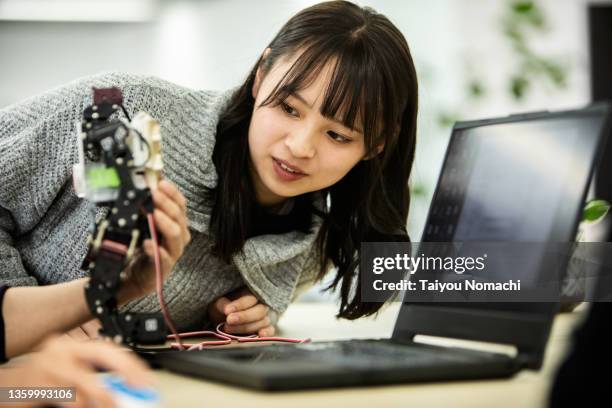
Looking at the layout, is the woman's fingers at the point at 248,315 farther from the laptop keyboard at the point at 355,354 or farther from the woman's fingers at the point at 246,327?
the laptop keyboard at the point at 355,354

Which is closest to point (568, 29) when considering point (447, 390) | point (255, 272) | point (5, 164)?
point (255, 272)

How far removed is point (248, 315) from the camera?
1.13m

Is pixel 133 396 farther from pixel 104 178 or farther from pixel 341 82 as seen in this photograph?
pixel 341 82

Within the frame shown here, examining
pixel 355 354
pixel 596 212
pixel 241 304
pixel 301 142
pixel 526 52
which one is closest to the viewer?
pixel 355 354

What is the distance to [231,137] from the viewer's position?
3.91 ft

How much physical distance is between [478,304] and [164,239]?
35cm

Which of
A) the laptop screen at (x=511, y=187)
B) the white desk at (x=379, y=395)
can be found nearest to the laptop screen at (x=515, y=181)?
the laptop screen at (x=511, y=187)

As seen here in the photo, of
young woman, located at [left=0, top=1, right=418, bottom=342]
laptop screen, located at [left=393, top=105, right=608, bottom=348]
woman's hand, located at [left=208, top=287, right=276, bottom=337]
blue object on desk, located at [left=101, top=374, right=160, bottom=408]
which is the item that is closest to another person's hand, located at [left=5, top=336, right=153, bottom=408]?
blue object on desk, located at [left=101, top=374, right=160, bottom=408]

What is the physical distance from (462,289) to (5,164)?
67cm

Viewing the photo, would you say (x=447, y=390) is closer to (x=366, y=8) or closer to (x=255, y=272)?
(x=255, y=272)

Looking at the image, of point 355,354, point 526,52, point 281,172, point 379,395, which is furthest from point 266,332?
point 526,52

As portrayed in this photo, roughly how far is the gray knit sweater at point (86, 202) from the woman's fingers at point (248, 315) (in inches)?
1.7

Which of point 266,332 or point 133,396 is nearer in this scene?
point 133,396

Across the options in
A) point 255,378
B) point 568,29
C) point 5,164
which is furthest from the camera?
point 568,29
